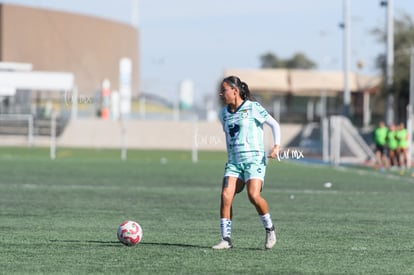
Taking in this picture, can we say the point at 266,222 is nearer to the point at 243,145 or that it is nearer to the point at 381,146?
the point at 243,145

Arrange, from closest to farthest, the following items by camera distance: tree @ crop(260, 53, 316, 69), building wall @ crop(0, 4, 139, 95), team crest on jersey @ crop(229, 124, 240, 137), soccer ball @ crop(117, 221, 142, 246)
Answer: team crest on jersey @ crop(229, 124, 240, 137)
soccer ball @ crop(117, 221, 142, 246)
building wall @ crop(0, 4, 139, 95)
tree @ crop(260, 53, 316, 69)

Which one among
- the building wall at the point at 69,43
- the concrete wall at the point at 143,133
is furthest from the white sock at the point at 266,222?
the building wall at the point at 69,43

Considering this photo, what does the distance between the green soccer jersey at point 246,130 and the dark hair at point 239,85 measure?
77 mm

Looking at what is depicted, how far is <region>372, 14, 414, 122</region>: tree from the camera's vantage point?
72.4m

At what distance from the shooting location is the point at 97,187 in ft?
87.1

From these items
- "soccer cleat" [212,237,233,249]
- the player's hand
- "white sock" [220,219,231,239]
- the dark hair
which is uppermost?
the dark hair

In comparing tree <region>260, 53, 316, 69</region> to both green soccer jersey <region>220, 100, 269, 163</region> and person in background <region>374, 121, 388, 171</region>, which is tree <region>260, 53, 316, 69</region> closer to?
person in background <region>374, 121, 388, 171</region>

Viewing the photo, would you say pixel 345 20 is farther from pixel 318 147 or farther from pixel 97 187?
pixel 97 187

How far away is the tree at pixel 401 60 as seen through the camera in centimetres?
7244

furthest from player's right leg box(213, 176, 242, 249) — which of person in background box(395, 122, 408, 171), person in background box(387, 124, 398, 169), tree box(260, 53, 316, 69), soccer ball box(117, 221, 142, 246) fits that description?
tree box(260, 53, 316, 69)

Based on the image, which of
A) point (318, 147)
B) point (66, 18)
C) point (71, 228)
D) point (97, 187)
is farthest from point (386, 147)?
point (66, 18)

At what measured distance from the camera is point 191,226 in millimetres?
16516

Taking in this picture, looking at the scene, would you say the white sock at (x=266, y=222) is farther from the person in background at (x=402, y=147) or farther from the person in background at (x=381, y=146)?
the person in background at (x=402, y=147)

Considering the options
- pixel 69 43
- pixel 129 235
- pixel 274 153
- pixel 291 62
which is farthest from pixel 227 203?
pixel 291 62
